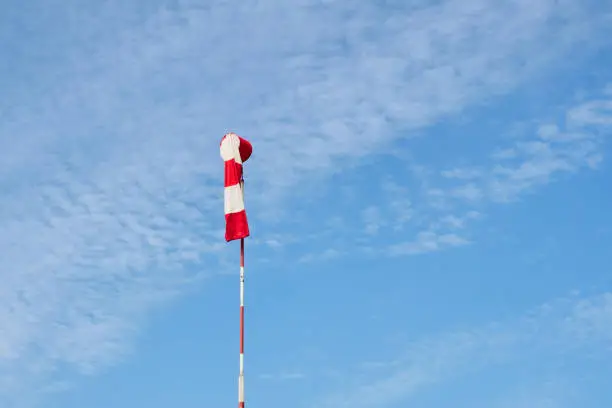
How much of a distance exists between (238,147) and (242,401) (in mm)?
8705

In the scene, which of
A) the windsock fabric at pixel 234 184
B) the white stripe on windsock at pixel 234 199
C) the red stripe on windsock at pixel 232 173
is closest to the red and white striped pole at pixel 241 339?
the windsock fabric at pixel 234 184

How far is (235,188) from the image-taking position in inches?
1257

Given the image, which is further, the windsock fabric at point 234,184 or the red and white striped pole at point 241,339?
the windsock fabric at point 234,184

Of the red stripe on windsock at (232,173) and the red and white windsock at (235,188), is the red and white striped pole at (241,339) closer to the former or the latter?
the red and white windsock at (235,188)

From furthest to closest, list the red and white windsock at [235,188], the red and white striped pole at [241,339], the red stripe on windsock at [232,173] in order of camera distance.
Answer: the red stripe on windsock at [232,173] → the red and white windsock at [235,188] → the red and white striped pole at [241,339]

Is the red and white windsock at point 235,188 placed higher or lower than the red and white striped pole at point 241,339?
higher

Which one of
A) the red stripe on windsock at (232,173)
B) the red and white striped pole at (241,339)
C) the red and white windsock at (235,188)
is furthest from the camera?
the red stripe on windsock at (232,173)

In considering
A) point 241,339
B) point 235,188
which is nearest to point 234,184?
point 235,188

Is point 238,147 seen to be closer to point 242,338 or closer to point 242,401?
point 242,338

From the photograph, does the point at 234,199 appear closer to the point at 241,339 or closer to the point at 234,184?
the point at 234,184

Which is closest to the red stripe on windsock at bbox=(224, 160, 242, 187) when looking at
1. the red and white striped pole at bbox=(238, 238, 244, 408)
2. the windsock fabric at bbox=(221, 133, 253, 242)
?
the windsock fabric at bbox=(221, 133, 253, 242)

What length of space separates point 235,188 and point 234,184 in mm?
155

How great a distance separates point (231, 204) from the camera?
31.8 meters

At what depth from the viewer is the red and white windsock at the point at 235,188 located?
103 feet
